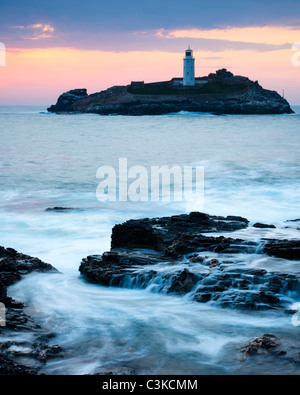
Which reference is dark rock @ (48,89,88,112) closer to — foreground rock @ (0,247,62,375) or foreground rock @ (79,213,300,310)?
foreground rock @ (79,213,300,310)

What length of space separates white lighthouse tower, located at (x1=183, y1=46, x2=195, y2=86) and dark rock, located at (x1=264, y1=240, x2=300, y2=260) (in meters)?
101

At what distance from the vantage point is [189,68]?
110m

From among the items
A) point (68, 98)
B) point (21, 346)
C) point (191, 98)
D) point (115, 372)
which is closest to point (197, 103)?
point (191, 98)

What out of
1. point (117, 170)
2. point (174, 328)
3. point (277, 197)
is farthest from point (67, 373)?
point (117, 170)

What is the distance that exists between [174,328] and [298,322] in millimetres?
1346

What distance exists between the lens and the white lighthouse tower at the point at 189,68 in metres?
104

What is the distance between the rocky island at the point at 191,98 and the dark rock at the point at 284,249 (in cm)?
10493

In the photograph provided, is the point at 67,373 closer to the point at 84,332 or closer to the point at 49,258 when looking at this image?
the point at 84,332

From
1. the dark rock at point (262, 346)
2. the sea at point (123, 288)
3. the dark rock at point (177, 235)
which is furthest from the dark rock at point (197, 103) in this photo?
the dark rock at point (262, 346)

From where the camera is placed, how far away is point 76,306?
6062 mm

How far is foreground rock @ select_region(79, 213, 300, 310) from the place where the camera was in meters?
5.84

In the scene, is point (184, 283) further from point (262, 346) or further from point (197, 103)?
point (197, 103)

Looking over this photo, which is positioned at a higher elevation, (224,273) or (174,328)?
(224,273)

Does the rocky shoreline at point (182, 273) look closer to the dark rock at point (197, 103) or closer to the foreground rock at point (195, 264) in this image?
the foreground rock at point (195, 264)
